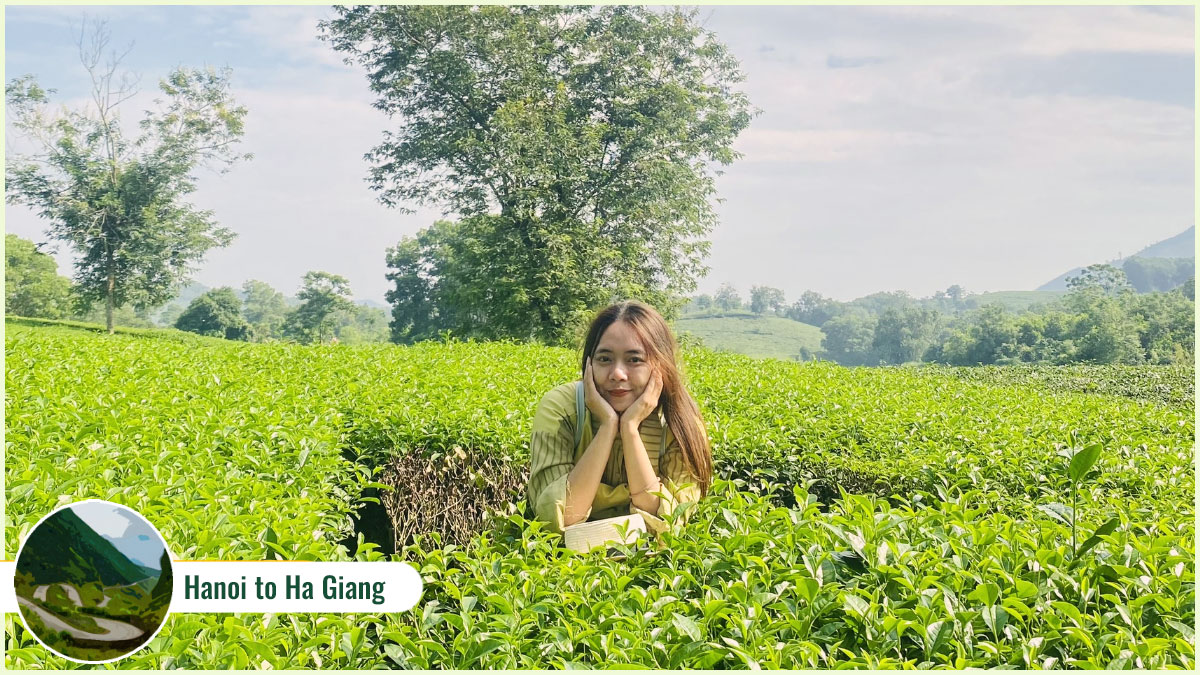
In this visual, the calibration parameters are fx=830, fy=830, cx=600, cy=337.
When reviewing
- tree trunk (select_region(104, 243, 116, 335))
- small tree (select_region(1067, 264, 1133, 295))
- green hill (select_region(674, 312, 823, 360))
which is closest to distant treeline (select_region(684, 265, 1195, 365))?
small tree (select_region(1067, 264, 1133, 295))

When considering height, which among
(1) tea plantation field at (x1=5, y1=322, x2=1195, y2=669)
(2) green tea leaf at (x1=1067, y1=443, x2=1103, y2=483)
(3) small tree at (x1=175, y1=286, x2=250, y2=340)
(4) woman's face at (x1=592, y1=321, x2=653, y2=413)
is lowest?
(1) tea plantation field at (x1=5, y1=322, x2=1195, y2=669)

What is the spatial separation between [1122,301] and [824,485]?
2175 cm

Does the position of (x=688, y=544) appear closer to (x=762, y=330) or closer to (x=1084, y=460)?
(x=1084, y=460)

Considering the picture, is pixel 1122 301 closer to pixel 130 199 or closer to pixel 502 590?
pixel 502 590

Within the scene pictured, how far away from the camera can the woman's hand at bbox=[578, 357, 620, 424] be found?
2.50 meters

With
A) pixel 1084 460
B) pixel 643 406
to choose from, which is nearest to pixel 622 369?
pixel 643 406

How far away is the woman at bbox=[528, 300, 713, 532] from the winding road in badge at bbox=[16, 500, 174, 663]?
106 cm

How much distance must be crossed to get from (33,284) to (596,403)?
3323cm

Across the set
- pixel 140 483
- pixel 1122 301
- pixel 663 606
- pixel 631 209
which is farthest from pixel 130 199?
pixel 1122 301

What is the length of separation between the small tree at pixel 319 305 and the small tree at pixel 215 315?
18.2 ft

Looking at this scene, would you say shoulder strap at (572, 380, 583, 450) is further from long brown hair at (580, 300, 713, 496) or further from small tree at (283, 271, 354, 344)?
small tree at (283, 271, 354, 344)

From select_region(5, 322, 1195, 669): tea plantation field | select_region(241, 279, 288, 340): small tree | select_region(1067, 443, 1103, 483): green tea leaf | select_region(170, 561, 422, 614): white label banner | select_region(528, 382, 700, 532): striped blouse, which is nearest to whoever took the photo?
select_region(1067, 443, 1103, 483): green tea leaf

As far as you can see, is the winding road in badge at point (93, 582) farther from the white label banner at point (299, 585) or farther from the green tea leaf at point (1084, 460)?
the green tea leaf at point (1084, 460)

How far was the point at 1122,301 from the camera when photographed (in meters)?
21.8
